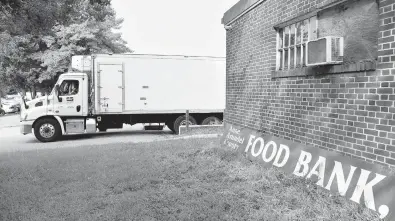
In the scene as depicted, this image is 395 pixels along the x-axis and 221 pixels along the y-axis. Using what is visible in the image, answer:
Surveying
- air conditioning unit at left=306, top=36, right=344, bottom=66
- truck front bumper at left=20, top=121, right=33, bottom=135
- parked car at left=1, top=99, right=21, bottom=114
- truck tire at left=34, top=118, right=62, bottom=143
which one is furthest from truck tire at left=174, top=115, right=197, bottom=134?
parked car at left=1, top=99, right=21, bottom=114

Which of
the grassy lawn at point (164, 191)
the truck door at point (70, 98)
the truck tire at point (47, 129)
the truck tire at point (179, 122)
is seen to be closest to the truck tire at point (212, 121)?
the truck tire at point (179, 122)

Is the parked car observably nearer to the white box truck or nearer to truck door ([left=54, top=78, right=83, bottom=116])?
the white box truck

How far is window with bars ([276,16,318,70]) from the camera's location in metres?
5.79

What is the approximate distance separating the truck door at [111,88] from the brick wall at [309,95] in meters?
6.12

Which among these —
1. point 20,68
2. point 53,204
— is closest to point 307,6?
point 53,204

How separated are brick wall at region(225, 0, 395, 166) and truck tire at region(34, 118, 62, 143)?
7.67 m

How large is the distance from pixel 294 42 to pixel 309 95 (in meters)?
1.23

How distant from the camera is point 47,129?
1364 cm

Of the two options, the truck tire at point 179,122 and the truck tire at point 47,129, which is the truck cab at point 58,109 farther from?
the truck tire at point 179,122

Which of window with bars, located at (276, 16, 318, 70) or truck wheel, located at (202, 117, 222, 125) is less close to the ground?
window with bars, located at (276, 16, 318, 70)

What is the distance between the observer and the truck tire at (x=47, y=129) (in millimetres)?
13570

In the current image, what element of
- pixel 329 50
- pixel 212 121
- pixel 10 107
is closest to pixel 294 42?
pixel 329 50

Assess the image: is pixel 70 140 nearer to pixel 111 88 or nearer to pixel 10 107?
pixel 111 88

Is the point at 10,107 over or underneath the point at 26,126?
over
